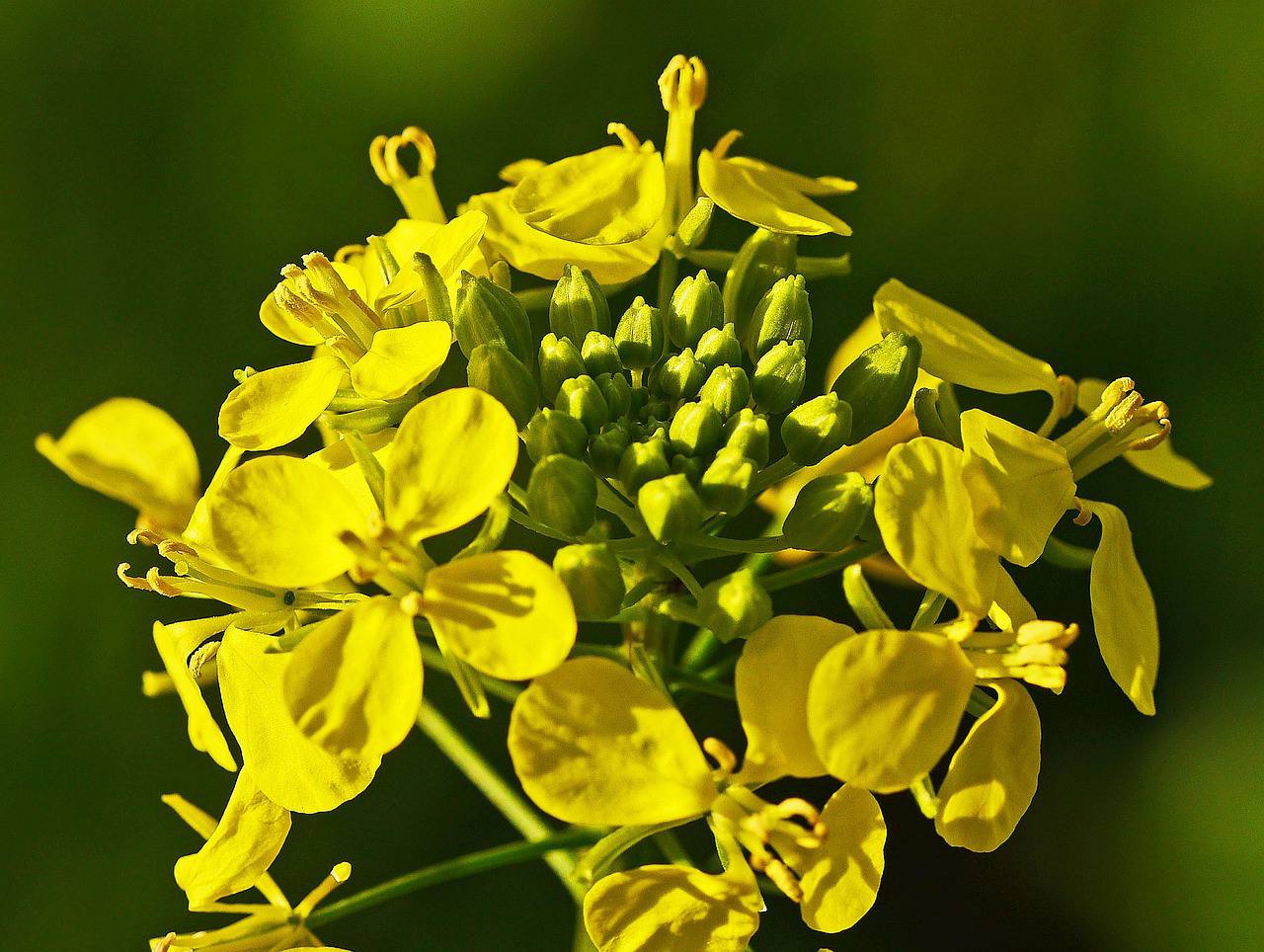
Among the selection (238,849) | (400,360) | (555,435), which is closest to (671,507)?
(555,435)

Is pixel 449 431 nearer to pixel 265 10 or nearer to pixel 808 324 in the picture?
pixel 808 324

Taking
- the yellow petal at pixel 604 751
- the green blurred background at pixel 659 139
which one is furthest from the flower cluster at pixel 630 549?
the green blurred background at pixel 659 139

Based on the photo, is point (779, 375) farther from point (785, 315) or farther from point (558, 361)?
point (558, 361)

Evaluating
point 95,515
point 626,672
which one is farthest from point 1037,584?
point 95,515

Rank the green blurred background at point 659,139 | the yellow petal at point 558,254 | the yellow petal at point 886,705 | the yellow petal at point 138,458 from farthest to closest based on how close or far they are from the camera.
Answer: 1. the green blurred background at point 659,139
2. the yellow petal at point 138,458
3. the yellow petal at point 558,254
4. the yellow petal at point 886,705

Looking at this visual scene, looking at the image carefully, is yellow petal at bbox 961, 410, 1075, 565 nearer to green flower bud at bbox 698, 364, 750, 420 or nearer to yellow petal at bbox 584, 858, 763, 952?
green flower bud at bbox 698, 364, 750, 420

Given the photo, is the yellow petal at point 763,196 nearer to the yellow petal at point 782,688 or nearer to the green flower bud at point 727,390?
the green flower bud at point 727,390

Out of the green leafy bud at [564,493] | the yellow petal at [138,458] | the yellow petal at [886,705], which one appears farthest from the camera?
the yellow petal at [138,458]
